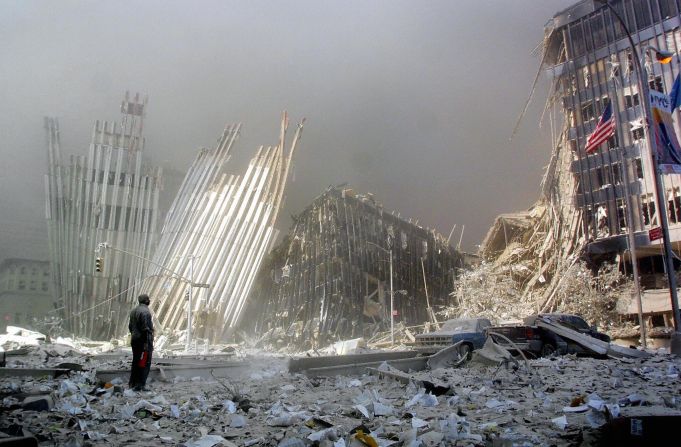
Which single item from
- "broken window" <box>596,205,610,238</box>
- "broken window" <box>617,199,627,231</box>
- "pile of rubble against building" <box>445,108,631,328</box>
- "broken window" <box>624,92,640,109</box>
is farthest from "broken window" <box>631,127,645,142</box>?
"broken window" <box>596,205,610,238</box>

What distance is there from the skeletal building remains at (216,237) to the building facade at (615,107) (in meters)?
21.0

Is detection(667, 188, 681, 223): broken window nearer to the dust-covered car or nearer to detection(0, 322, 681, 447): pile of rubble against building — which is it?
the dust-covered car

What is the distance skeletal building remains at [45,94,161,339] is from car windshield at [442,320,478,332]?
936 inches

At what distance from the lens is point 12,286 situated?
36375 mm

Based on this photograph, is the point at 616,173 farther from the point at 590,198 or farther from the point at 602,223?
the point at 602,223

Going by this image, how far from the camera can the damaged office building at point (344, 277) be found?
107 feet

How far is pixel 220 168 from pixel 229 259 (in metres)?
7.03

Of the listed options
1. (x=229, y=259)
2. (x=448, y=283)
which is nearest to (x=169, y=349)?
(x=229, y=259)

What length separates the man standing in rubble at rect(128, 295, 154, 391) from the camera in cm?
942

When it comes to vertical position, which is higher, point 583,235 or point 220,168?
point 220,168

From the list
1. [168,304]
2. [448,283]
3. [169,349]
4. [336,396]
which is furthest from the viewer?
[448,283]

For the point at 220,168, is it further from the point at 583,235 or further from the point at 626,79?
the point at 626,79

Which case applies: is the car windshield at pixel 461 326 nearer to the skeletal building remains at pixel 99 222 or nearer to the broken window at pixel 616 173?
the broken window at pixel 616 173

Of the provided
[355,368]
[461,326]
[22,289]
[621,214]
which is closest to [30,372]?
[355,368]
